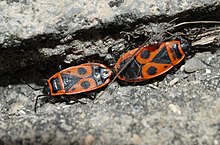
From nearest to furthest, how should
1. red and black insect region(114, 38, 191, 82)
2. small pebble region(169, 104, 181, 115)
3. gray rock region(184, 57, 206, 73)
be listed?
small pebble region(169, 104, 181, 115) → gray rock region(184, 57, 206, 73) → red and black insect region(114, 38, 191, 82)

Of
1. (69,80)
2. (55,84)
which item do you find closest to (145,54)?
(69,80)

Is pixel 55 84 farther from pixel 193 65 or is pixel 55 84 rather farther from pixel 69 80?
pixel 193 65

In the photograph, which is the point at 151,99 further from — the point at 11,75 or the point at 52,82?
the point at 11,75

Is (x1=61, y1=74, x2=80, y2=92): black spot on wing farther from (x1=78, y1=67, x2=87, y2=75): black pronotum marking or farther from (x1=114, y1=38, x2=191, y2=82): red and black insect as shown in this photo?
(x1=114, y1=38, x2=191, y2=82): red and black insect

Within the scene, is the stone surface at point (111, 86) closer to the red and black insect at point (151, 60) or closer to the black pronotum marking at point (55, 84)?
the red and black insect at point (151, 60)

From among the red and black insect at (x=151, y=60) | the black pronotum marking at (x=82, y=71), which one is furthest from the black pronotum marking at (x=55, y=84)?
the red and black insect at (x=151, y=60)

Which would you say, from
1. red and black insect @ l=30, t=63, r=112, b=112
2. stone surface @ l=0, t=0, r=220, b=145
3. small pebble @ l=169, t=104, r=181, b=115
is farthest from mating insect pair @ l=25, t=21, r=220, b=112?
small pebble @ l=169, t=104, r=181, b=115

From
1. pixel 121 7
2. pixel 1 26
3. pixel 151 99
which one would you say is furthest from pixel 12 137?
pixel 121 7
